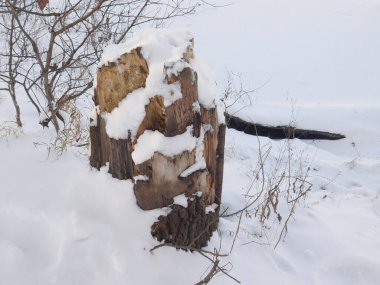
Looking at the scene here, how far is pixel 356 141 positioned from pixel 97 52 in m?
3.73

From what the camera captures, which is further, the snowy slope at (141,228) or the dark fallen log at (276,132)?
the dark fallen log at (276,132)

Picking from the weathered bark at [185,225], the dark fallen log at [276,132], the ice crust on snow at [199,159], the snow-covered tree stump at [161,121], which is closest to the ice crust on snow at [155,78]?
the snow-covered tree stump at [161,121]

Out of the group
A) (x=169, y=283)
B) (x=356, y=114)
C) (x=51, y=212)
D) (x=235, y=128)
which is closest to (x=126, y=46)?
(x=51, y=212)

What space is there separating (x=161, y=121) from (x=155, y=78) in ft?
0.58

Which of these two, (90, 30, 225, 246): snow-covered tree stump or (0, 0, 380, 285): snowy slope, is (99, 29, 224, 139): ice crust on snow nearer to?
(90, 30, 225, 246): snow-covered tree stump

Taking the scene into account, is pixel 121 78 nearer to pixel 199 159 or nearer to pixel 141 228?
pixel 199 159

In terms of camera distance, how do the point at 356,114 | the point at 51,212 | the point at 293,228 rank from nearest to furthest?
the point at 51,212
the point at 293,228
the point at 356,114

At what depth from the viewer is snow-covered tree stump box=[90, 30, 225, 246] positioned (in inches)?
63.2

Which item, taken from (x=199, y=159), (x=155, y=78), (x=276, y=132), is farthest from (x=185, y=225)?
(x=276, y=132)

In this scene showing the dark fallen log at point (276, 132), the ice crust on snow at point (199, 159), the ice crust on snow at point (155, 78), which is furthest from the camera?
the dark fallen log at point (276, 132)

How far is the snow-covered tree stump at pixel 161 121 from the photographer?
1606 mm

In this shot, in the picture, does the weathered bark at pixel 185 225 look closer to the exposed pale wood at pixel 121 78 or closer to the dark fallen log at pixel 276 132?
the exposed pale wood at pixel 121 78

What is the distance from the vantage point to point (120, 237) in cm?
166

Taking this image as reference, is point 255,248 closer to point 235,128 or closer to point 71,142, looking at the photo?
point 71,142
